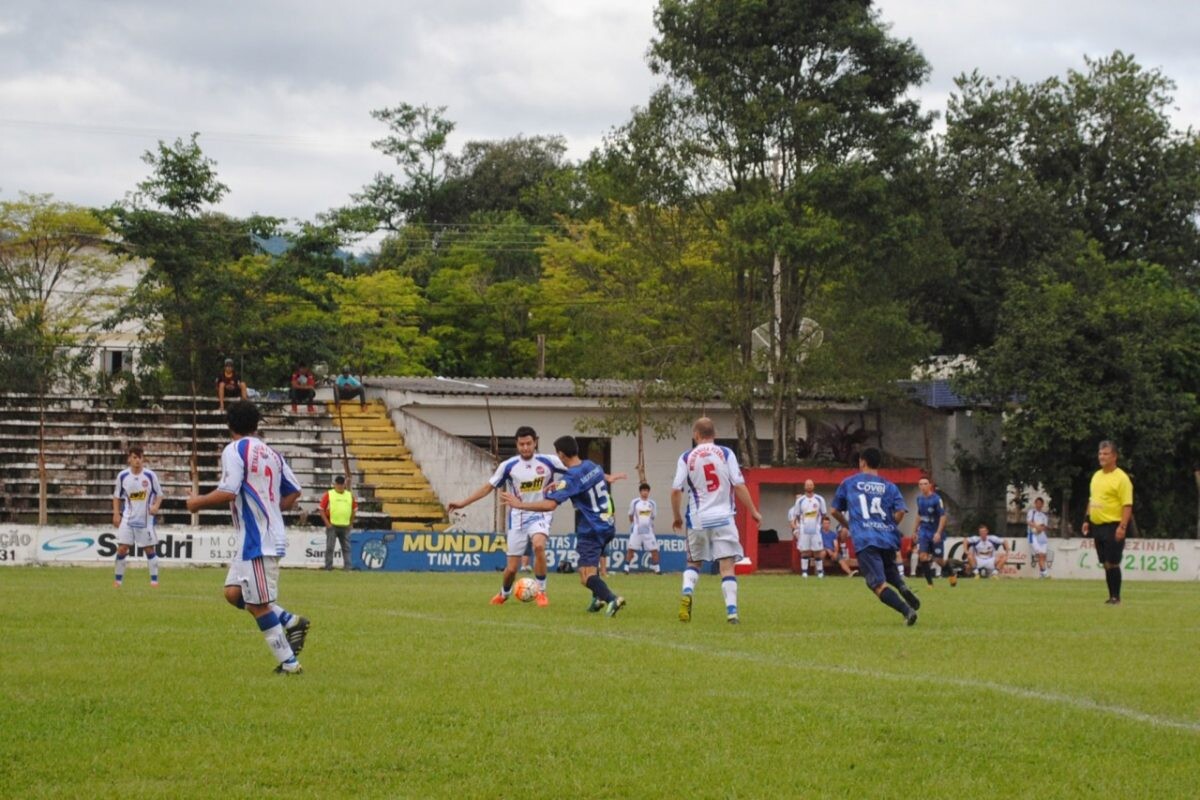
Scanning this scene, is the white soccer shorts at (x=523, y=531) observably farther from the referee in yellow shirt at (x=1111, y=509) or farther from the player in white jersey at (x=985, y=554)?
the player in white jersey at (x=985, y=554)

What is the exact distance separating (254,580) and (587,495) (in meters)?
7.30

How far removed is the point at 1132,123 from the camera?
50500 mm

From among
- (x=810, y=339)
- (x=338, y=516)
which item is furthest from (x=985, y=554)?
(x=338, y=516)

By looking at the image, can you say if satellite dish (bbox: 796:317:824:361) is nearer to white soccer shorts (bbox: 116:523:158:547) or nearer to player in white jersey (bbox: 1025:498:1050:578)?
player in white jersey (bbox: 1025:498:1050:578)

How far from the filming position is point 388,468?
42.4 m

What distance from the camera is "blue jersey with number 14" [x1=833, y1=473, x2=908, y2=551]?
630 inches

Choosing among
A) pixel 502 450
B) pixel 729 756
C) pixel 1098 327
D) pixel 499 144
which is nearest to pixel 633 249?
pixel 502 450

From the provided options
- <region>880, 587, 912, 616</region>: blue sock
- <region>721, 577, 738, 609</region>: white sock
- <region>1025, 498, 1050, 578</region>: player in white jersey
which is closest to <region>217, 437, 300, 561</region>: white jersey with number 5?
<region>721, 577, 738, 609</region>: white sock

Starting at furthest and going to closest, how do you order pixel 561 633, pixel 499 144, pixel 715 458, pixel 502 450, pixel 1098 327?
pixel 499 144 < pixel 502 450 < pixel 1098 327 < pixel 715 458 < pixel 561 633

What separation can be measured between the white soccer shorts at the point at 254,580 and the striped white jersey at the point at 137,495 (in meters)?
14.9

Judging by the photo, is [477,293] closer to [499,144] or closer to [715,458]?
[499,144]

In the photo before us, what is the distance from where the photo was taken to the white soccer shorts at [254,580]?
33.8 ft

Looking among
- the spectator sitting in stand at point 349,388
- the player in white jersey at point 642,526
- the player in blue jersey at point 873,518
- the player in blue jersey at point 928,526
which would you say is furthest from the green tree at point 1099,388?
the player in blue jersey at point 873,518

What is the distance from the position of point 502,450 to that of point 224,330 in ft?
29.3
